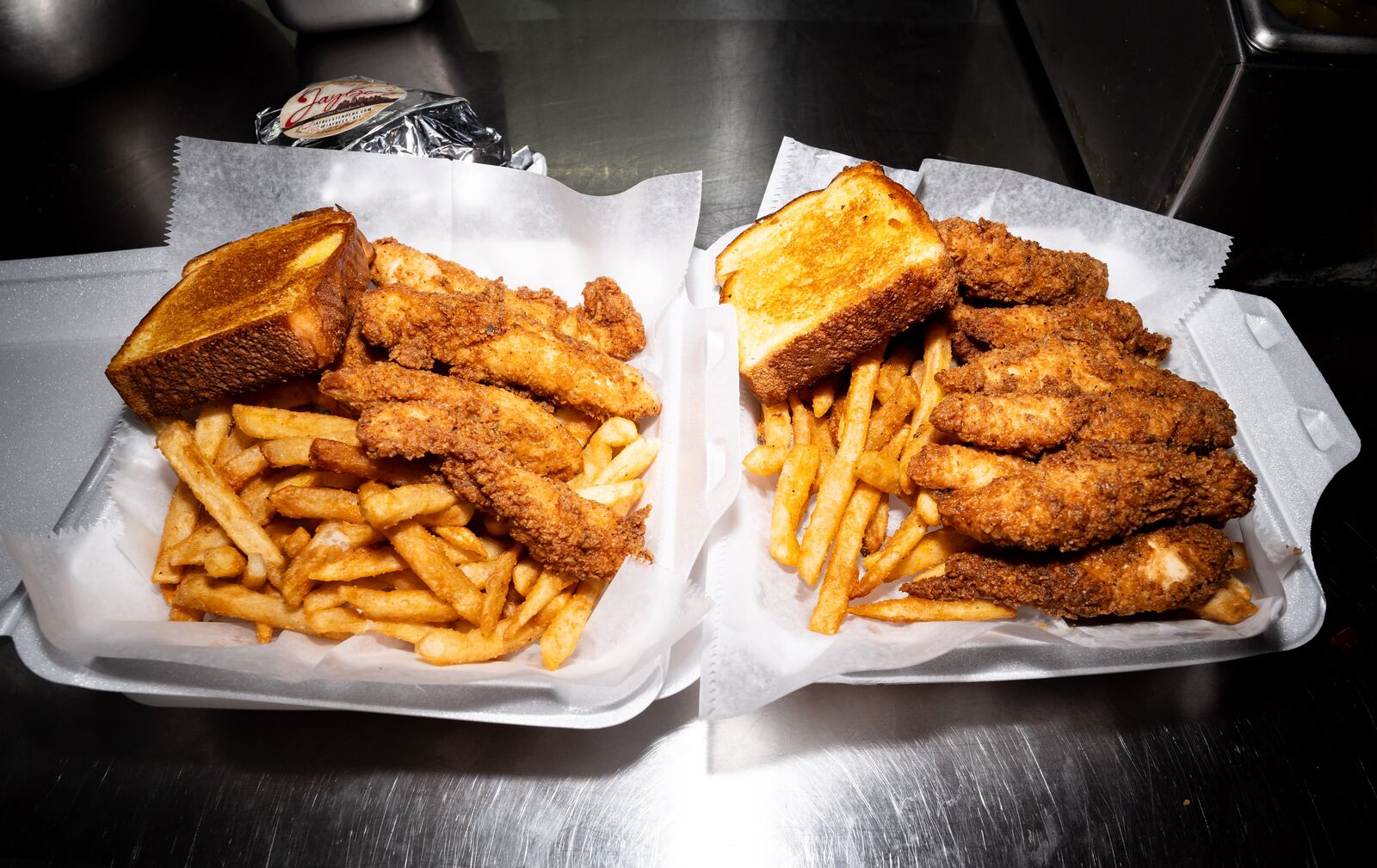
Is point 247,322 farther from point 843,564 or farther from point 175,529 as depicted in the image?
point 843,564

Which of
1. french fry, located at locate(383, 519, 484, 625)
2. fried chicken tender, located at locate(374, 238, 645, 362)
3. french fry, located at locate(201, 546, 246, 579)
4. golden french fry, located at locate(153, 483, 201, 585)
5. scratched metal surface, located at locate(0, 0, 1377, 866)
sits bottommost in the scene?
scratched metal surface, located at locate(0, 0, 1377, 866)

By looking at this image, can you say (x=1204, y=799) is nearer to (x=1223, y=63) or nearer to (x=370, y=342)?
(x=1223, y=63)

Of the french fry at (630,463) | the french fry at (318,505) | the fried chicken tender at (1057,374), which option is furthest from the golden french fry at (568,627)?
the fried chicken tender at (1057,374)

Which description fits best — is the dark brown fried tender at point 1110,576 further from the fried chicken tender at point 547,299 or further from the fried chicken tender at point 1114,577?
the fried chicken tender at point 547,299

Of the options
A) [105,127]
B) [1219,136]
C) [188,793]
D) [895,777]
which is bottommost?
[188,793]

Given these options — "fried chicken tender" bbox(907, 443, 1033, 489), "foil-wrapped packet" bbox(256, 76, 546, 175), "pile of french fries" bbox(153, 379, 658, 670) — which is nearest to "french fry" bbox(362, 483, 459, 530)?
"pile of french fries" bbox(153, 379, 658, 670)

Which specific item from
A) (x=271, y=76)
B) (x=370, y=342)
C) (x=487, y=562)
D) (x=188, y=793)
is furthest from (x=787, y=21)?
(x=188, y=793)

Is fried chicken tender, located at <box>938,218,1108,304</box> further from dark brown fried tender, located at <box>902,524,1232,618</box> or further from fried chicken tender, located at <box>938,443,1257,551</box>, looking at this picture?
dark brown fried tender, located at <box>902,524,1232,618</box>
